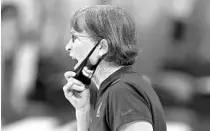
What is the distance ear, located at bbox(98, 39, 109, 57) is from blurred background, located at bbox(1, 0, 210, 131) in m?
2.15

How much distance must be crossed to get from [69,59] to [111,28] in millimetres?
2590

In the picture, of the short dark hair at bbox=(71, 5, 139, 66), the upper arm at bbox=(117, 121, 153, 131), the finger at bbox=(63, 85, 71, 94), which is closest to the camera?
the upper arm at bbox=(117, 121, 153, 131)

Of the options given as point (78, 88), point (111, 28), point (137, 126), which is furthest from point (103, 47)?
point (137, 126)

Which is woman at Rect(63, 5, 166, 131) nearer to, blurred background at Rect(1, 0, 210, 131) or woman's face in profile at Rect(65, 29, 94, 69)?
woman's face in profile at Rect(65, 29, 94, 69)

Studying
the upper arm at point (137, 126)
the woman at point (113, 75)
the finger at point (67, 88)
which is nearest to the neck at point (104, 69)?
the woman at point (113, 75)

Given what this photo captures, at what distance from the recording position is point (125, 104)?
1290 millimetres

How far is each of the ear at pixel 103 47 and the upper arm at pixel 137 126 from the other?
0.96ft

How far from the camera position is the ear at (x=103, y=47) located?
145 centimetres

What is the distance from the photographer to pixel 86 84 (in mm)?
1515

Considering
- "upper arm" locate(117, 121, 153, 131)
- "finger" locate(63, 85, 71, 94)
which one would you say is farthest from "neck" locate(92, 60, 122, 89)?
"upper arm" locate(117, 121, 153, 131)

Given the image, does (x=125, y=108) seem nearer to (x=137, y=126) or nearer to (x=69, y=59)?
(x=137, y=126)

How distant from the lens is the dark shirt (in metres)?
1.28

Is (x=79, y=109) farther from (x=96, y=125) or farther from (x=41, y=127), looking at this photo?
(x=41, y=127)

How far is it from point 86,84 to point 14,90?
2.90m
